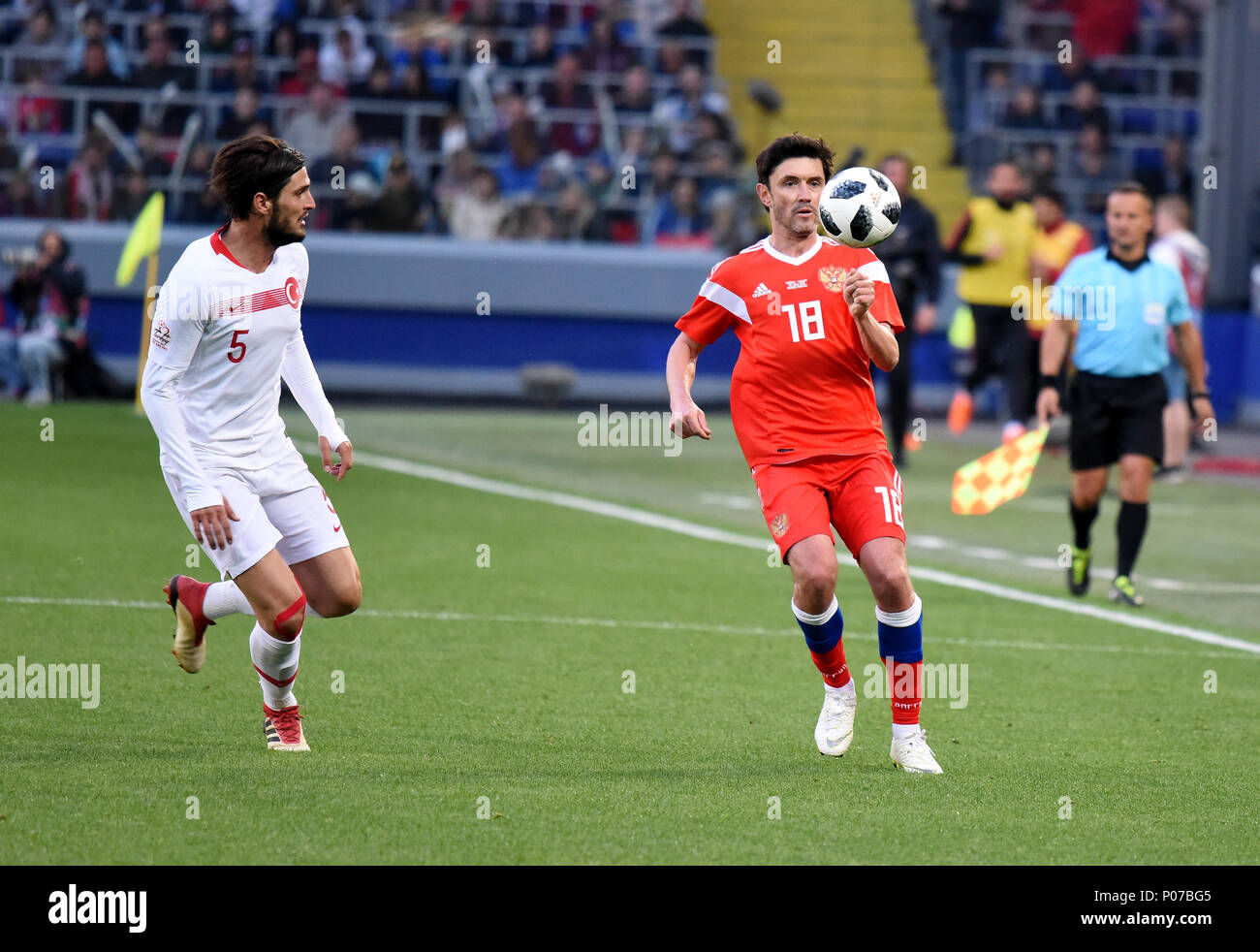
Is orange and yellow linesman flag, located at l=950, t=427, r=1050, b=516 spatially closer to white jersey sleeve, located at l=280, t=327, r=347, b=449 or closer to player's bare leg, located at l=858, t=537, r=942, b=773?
player's bare leg, located at l=858, t=537, r=942, b=773

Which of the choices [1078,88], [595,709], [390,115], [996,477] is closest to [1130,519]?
[996,477]

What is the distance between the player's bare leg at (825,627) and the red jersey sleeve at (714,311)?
0.87 m

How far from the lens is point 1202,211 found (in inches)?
834

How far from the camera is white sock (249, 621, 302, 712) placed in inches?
258

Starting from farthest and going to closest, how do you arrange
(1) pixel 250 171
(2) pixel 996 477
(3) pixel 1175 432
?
1. (3) pixel 1175 432
2. (2) pixel 996 477
3. (1) pixel 250 171

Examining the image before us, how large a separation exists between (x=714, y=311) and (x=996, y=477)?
709cm

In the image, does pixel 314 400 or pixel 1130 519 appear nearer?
pixel 314 400

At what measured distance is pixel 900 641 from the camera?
6.68 meters

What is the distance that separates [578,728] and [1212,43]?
15.8 metres

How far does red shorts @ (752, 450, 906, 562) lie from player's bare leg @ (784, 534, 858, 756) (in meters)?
0.06

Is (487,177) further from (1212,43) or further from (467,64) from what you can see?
(1212,43)

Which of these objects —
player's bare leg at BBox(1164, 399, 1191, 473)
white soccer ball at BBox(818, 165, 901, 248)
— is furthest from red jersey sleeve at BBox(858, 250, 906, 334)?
player's bare leg at BBox(1164, 399, 1191, 473)

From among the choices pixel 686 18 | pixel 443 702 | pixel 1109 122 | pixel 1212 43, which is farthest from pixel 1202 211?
pixel 443 702

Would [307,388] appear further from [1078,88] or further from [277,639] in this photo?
[1078,88]
